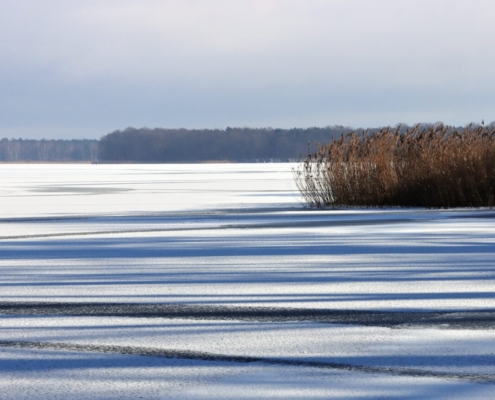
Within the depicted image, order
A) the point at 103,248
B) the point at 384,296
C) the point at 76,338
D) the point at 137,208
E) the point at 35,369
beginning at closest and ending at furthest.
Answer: the point at 35,369 < the point at 76,338 < the point at 384,296 < the point at 103,248 < the point at 137,208

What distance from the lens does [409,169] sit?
19516 millimetres

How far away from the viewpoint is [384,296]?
692 cm

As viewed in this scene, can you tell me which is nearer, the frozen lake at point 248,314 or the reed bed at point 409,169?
the frozen lake at point 248,314

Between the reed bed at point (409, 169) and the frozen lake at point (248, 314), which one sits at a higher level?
the reed bed at point (409, 169)

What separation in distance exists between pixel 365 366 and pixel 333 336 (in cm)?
80

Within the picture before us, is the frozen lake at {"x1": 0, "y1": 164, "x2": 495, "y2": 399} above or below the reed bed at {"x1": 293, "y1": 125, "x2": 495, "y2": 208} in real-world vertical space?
below

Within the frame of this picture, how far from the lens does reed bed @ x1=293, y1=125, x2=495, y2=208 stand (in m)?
19.2

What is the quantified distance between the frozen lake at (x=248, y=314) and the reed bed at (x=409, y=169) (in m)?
6.34

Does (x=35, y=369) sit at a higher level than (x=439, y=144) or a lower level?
lower

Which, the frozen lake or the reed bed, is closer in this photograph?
the frozen lake

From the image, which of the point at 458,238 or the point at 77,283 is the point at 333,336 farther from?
the point at 458,238

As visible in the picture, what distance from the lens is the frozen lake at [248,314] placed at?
4223 millimetres

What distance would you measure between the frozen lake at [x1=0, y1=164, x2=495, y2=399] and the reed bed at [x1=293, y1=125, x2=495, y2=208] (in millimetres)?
6341

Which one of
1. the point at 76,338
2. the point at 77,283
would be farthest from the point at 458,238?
the point at 76,338
